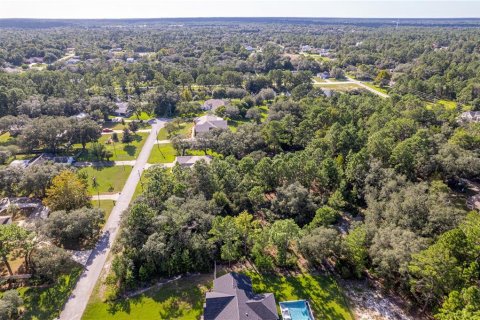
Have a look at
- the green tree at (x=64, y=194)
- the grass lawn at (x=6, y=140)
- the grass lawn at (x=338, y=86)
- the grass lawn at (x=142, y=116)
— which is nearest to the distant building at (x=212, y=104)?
the grass lawn at (x=142, y=116)

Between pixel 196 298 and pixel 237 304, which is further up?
pixel 237 304

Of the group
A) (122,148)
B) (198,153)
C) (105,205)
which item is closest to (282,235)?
(105,205)

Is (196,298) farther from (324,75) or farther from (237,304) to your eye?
(324,75)

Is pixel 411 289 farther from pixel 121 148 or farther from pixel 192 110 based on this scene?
pixel 192 110

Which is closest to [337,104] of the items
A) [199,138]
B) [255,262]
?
[199,138]

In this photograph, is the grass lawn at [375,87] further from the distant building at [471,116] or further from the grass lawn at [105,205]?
the grass lawn at [105,205]
